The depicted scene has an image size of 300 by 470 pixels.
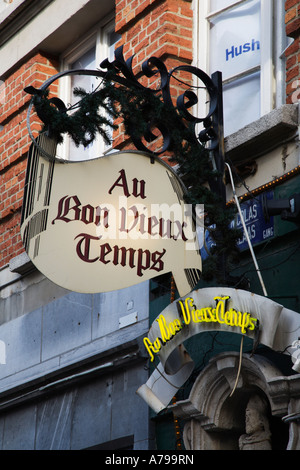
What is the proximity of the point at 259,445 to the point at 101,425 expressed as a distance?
2.21m

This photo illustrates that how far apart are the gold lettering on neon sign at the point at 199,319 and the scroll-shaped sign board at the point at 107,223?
210 mm

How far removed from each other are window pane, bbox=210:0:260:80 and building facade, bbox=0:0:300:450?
0.5 inches

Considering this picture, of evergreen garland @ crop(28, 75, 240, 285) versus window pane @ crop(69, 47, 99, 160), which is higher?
window pane @ crop(69, 47, 99, 160)

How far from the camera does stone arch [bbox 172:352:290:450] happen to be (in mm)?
7242

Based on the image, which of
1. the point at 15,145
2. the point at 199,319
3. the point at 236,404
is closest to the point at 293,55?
the point at 199,319

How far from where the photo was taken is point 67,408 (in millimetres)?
9391

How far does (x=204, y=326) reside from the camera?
23.6ft

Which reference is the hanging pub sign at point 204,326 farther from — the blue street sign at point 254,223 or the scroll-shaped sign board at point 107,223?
the blue street sign at point 254,223

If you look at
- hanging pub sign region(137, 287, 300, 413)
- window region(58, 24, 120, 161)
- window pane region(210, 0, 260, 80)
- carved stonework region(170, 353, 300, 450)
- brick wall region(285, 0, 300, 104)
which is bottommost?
carved stonework region(170, 353, 300, 450)

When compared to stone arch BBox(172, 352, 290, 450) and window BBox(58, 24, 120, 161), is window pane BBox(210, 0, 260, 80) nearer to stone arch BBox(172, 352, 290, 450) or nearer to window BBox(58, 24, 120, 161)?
window BBox(58, 24, 120, 161)

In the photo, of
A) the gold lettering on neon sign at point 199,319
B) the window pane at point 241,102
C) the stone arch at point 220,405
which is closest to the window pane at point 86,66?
the window pane at point 241,102

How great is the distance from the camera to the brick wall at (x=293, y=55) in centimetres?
783

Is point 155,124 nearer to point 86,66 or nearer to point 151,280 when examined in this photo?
point 151,280

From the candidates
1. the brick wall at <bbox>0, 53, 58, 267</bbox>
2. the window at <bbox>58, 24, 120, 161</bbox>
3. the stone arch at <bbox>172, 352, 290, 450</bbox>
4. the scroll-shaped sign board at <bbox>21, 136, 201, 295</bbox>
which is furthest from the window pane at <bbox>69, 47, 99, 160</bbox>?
the stone arch at <bbox>172, 352, 290, 450</bbox>
